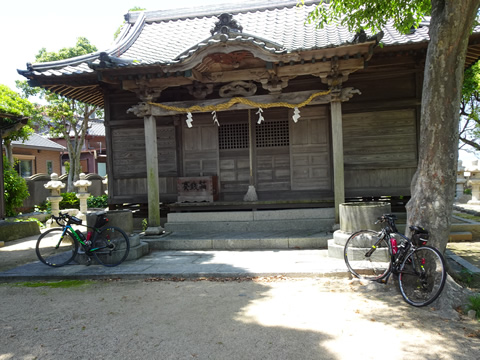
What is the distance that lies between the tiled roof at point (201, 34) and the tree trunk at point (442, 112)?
9.13ft

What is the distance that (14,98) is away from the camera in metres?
17.1

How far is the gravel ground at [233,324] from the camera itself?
12.3ft

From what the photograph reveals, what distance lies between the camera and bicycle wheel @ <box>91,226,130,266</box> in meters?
7.42

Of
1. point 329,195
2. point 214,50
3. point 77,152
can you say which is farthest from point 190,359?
point 77,152

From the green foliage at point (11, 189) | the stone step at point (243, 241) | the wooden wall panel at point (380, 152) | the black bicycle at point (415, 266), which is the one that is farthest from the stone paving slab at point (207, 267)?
the green foliage at point (11, 189)

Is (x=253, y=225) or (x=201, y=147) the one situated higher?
(x=201, y=147)

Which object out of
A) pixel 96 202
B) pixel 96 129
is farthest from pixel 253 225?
pixel 96 129

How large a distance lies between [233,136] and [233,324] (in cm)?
737

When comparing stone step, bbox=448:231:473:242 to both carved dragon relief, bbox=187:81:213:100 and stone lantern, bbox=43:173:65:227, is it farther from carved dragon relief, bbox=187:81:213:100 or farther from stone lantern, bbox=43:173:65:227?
stone lantern, bbox=43:173:65:227

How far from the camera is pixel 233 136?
11.2 m

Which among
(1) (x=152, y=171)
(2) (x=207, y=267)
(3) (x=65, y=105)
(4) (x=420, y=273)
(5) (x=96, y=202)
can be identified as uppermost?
(3) (x=65, y=105)

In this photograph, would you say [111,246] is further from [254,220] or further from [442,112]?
[442,112]

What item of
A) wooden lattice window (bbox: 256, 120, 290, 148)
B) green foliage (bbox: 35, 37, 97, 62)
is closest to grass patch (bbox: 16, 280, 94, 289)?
wooden lattice window (bbox: 256, 120, 290, 148)

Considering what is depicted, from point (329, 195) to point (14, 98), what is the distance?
49.7 ft
